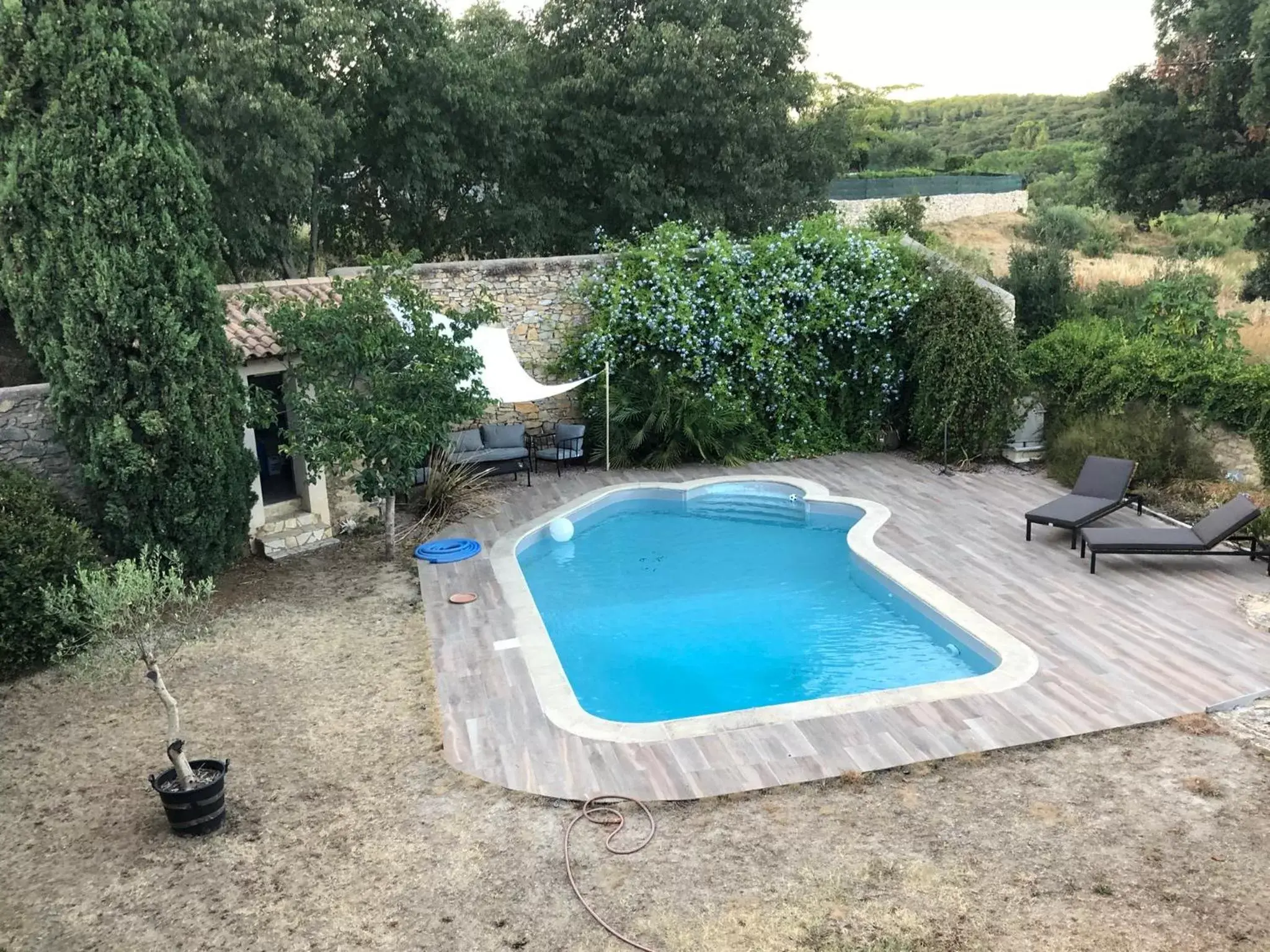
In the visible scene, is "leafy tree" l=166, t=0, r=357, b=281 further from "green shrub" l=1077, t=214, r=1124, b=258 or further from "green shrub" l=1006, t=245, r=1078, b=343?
"green shrub" l=1077, t=214, r=1124, b=258

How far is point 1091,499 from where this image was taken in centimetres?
1273

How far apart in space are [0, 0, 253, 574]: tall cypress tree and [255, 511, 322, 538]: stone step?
65.7 inches

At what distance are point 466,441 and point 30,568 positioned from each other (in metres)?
7.57

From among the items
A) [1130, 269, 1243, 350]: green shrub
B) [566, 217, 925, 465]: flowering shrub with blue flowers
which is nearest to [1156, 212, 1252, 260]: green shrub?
[1130, 269, 1243, 350]: green shrub

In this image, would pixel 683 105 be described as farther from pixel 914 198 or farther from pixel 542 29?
pixel 914 198

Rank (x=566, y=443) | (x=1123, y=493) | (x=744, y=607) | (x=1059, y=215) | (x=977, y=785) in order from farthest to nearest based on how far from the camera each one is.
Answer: (x=1059, y=215), (x=566, y=443), (x=1123, y=493), (x=744, y=607), (x=977, y=785)

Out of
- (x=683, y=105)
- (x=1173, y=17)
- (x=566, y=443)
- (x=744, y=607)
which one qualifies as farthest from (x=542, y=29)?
(x=744, y=607)

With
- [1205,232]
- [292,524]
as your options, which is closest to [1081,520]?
[292,524]

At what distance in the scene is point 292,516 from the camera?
13.1 meters

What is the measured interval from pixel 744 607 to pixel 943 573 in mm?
2431

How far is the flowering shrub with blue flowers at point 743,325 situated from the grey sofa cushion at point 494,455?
1.72m

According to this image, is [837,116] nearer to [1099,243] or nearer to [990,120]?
[1099,243]

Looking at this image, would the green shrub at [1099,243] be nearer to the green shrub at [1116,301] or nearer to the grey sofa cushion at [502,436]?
the green shrub at [1116,301]

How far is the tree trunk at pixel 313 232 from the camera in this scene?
803 inches
